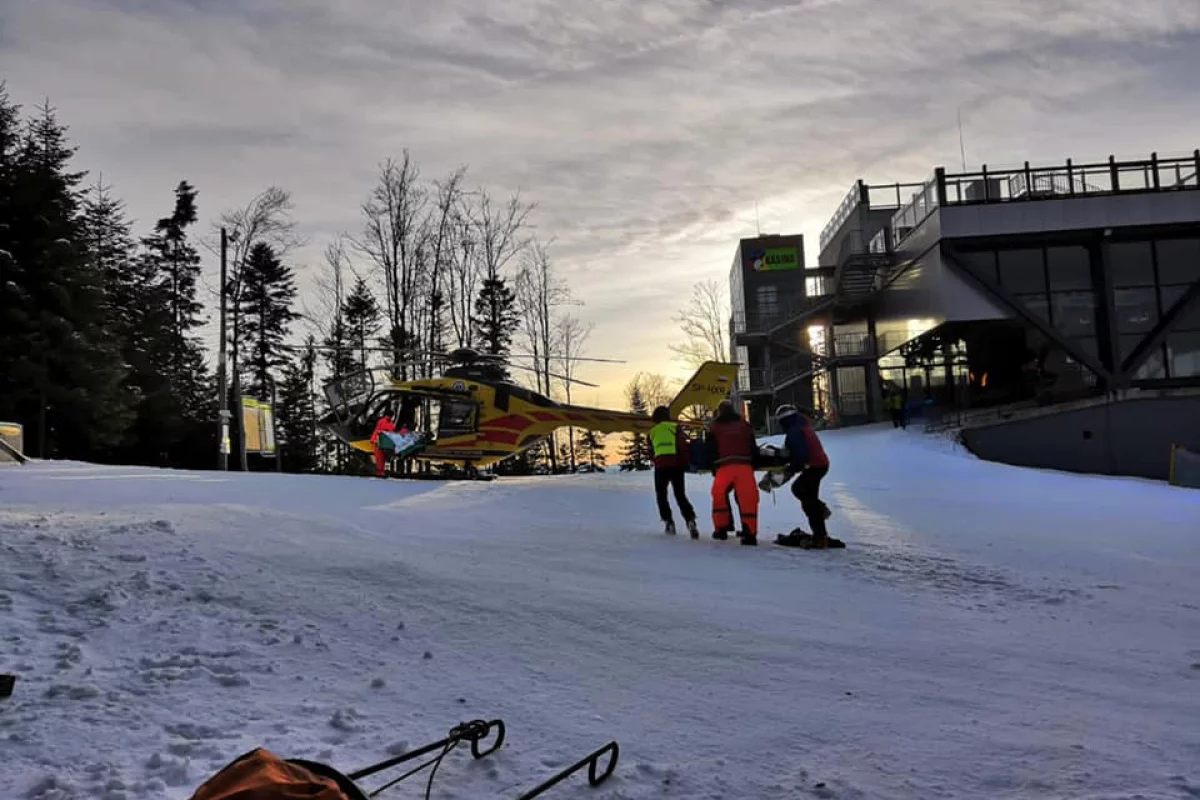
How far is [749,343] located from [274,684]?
3679 centimetres

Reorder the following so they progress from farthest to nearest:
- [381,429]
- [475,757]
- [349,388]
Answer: [349,388], [381,429], [475,757]

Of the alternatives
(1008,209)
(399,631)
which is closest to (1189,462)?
(1008,209)

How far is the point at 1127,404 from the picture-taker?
85.4 ft

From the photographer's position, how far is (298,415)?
42.5 m

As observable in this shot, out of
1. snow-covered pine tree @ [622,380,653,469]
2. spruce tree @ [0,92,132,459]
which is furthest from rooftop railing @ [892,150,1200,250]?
spruce tree @ [0,92,132,459]

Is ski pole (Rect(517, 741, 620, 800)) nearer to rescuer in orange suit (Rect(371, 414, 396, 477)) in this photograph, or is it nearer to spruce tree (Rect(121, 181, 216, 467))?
rescuer in orange suit (Rect(371, 414, 396, 477))

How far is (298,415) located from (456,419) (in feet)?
90.7

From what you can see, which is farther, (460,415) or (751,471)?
(460,415)

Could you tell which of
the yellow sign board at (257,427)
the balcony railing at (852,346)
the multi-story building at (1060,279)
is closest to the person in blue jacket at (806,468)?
the yellow sign board at (257,427)

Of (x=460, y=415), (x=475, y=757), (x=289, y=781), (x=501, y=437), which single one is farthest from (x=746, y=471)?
(x=460, y=415)

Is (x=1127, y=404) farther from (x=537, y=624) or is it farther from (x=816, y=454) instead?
(x=537, y=624)

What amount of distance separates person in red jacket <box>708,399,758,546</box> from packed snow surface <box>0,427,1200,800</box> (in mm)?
514

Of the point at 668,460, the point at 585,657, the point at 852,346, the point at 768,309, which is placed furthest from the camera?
the point at 768,309

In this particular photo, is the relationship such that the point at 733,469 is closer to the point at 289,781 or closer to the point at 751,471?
the point at 751,471
